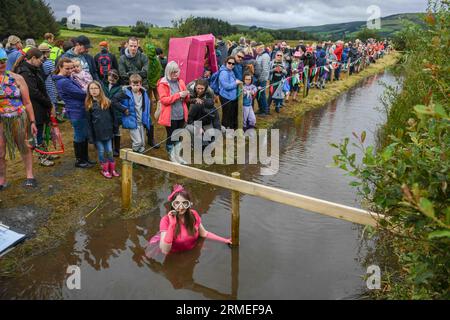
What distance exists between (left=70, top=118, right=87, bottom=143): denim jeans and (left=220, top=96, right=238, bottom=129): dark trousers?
3744 mm

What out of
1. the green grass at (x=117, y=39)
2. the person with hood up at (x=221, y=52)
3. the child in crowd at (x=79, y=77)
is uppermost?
the green grass at (x=117, y=39)

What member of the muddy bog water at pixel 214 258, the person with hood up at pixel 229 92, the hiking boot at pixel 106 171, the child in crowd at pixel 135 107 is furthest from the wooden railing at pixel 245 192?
the person with hood up at pixel 229 92

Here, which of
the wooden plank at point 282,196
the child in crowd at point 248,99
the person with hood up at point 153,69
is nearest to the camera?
the wooden plank at point 282,196

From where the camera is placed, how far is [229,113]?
973 cm

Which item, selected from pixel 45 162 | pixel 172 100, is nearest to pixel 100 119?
pixel 172 100

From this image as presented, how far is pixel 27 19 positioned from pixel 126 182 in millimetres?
41866

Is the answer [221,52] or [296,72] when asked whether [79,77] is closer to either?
[221,52]

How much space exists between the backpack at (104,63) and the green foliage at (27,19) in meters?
33.0

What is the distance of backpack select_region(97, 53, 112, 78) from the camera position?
9.25 m

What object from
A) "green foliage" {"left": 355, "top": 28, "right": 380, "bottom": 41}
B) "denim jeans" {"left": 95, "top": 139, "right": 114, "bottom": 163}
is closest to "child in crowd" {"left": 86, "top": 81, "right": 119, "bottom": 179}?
"denim jeans" {"left": 95, "top": 139, "right": 114, "bottom": 163}

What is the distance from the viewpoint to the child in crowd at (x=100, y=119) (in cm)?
640

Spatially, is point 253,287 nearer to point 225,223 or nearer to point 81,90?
point 225,223

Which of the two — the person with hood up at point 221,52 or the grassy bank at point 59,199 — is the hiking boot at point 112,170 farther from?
the person with hood up at point 221,52
